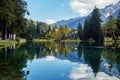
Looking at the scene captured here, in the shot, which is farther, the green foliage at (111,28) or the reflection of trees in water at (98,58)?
the green foliage at (111,28)

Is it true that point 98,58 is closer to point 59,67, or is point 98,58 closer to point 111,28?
point 59,67

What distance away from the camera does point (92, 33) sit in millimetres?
126375

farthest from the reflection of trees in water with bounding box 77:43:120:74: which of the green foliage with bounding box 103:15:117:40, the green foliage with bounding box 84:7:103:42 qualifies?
the green foliage with bounding box 103:15:117:40

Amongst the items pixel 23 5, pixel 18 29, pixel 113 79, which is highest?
pixel 23 5

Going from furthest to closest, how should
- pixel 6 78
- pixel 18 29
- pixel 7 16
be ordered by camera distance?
pixel 18 29 < pixel 7 16 < pixel 6 78

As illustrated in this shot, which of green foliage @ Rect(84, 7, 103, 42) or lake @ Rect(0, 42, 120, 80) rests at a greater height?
green foliage @ Rect(84, 7, 103, 42)

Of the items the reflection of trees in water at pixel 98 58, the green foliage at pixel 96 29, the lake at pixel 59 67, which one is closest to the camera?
the lake at pixel 59 67

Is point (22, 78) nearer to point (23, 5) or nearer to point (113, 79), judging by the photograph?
point (113, 79)

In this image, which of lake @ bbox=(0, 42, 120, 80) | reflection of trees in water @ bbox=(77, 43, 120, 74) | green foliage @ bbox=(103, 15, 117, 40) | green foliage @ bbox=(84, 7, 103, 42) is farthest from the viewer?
green foliage @ bbox=(103, 15, 117, 40)

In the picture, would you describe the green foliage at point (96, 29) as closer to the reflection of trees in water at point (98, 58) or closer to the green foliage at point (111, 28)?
the green foliage at point (111, 28)

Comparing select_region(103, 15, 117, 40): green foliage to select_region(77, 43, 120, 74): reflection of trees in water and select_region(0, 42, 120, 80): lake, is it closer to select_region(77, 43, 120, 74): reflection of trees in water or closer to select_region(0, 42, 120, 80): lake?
select_region(77, 43, 120, 74): reflection of trees in water

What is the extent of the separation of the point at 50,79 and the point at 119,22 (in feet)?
375

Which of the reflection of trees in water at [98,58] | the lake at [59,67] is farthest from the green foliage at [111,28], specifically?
the lake at [59,67]

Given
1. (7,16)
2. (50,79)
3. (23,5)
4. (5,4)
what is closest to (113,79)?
(50,79)
